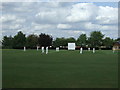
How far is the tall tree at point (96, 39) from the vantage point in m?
117

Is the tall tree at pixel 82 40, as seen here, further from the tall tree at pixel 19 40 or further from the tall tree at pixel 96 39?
the tall tree at pixel 19 40

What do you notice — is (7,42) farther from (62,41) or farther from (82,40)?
(82,40)

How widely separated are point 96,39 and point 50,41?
21889 mm

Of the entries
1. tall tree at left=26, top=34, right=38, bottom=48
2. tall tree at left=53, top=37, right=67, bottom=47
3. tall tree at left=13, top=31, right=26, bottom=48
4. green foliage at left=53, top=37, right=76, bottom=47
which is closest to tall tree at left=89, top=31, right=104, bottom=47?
green foliage at left=53, top=37, right=76, bottom=47

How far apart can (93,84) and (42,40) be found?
375 feet

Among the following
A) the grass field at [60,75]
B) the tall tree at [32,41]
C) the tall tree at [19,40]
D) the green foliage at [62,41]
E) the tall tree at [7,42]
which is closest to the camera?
the grass field at [60,75]

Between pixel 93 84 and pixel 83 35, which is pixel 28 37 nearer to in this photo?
pixel 83 35

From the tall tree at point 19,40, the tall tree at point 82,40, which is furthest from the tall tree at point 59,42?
the tall tree at point 19,40

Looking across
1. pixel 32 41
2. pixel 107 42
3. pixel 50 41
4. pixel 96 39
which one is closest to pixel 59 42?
pixel 50 41

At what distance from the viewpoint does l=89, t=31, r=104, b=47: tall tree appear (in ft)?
384

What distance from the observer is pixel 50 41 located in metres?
124

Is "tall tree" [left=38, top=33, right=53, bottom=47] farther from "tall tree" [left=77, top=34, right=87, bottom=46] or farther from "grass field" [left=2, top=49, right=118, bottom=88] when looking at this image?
"grass field" [left=2, top=49, right=118, bottom=88]

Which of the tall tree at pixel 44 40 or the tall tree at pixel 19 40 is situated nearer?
the tall tree at pixel 19 40

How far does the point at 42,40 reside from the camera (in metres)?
123
